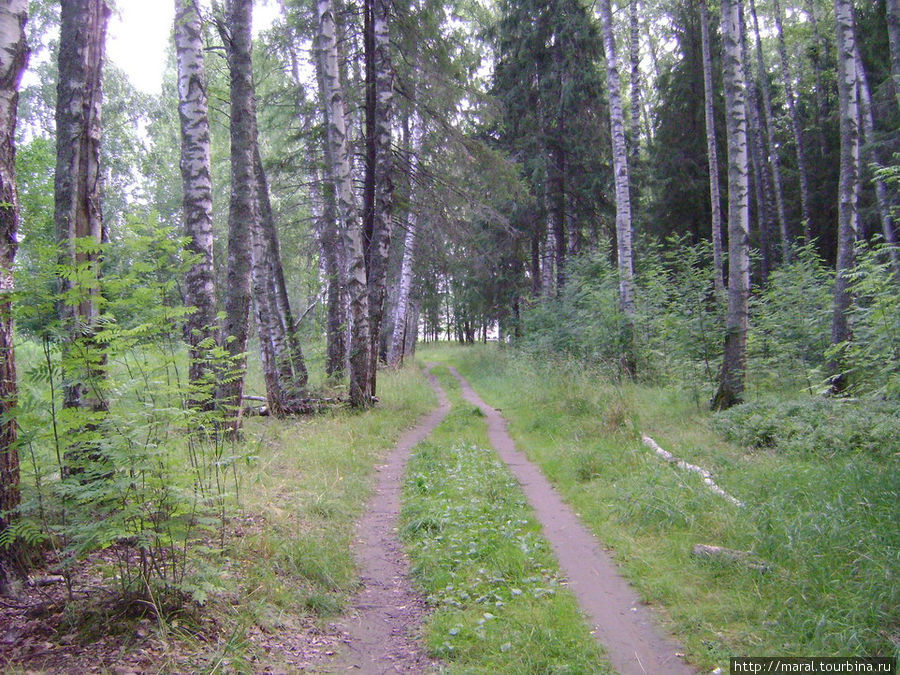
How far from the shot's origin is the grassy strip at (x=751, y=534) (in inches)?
133

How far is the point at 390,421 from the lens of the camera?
11.0 metres

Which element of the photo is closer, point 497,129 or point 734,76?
point 734,76

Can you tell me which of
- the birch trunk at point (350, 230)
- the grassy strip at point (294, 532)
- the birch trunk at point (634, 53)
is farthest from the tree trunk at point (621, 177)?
the grassy strip at point (294, 532)

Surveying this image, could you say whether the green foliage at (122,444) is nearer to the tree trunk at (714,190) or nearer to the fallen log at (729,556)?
the fallen log at (729,556)

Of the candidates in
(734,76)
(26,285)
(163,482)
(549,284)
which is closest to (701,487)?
(163,482)

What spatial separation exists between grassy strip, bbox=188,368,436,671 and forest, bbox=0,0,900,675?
0.03 m

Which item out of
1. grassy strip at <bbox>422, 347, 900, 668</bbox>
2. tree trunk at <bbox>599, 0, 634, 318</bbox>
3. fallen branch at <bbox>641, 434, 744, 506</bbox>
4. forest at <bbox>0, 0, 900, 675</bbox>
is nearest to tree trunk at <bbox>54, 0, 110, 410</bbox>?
forest at <bbox>0, 0, 900, 675</bbox>

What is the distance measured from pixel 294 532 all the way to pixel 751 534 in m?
4.16

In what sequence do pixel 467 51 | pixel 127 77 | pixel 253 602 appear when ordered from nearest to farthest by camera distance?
pixel 253 602 → pixel 467 51 → pixel 127 77

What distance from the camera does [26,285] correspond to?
3330 mm

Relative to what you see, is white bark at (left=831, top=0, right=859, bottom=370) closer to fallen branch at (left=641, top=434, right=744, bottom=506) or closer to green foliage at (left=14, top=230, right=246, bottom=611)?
fallen branch at (left=641, top=434, right=744, bottom=506)

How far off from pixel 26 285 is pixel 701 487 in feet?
20.6

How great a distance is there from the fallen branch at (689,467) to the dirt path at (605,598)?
1.43 m

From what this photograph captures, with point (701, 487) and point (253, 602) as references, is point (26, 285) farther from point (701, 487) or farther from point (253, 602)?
point (701, 487)
